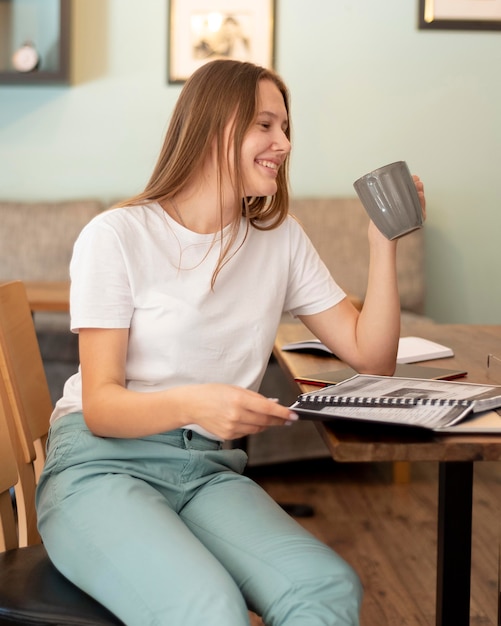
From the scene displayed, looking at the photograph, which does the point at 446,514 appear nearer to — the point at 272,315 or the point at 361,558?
the point at 272,315

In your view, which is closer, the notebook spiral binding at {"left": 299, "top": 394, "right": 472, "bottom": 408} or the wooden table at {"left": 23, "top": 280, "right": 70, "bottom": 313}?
the notebook spiral binding at {"left": 299, "top": 394, "right": 472, "bottom": 408}

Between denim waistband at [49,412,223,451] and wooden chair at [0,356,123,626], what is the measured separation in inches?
2.9

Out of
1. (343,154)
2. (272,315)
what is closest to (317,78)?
(343,154)

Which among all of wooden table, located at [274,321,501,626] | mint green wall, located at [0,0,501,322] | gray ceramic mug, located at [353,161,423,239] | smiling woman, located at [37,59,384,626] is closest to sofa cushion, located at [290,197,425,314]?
mint green wall, located at [0,0,501,322]

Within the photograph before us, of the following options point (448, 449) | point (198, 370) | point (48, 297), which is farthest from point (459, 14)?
point (448, 449)

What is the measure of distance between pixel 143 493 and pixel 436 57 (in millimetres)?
3090

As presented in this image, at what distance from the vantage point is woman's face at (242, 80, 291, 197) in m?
1.41

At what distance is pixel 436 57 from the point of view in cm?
379

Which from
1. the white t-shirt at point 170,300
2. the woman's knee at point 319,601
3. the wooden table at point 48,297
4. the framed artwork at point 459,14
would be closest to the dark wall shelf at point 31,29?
the wooden table at point 48,297

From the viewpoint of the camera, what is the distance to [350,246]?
360 cm

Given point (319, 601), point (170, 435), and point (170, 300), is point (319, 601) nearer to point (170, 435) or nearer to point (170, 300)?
point (170, 435)

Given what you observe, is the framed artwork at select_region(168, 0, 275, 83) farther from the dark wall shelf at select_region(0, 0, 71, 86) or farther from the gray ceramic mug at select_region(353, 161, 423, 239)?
the gray ceramic mug at select_region(353, 161, 423, 239)

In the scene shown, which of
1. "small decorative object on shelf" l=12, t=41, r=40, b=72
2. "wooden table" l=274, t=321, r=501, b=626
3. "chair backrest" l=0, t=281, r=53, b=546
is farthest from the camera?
"small decorative object on shelf" l=12, t=41, r=40, b=72

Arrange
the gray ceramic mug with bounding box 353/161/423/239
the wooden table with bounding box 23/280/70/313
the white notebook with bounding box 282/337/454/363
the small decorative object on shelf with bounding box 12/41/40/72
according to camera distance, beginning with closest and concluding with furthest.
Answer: the gray ceramic mug with bounding box 353/161/423/239 < the white notebook with bounding box 282/337/454/363 < the wooden table with bounding box 23/280/70/313 < the small decorative object on shelf with bounding box 12/41/40/72
